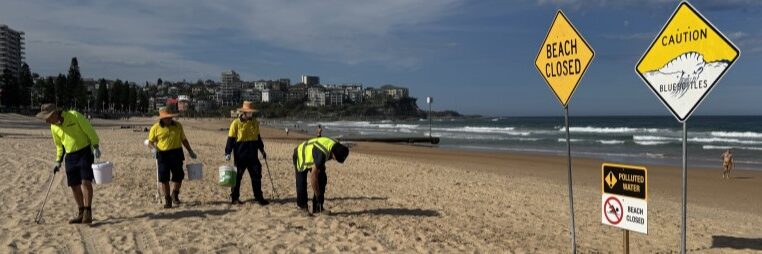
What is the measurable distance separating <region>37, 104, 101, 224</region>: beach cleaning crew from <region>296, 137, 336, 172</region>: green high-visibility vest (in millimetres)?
2560

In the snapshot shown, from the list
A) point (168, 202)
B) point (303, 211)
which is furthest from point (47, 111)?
point (303, 211)

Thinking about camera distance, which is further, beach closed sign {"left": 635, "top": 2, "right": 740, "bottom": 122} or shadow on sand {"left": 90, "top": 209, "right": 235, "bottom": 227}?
shadow on sand {"left": 90, "top": 209, "right": 235, "bottom": 227}

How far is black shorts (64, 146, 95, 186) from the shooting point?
707cm

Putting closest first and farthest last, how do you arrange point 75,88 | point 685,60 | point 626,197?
point 685,60 < point 626,197 < point 75,88

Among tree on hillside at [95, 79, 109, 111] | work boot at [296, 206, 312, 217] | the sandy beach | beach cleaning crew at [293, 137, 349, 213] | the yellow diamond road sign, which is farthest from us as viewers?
tree on hillside at [95, 79, 109, 111]

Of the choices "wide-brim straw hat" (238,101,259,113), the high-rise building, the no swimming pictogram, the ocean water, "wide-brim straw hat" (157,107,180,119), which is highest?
the high-rise building

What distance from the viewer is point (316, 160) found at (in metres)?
7.77

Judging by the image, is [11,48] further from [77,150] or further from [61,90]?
[77,150]

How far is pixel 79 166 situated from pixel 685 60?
6781mm

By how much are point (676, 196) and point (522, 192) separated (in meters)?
4.40

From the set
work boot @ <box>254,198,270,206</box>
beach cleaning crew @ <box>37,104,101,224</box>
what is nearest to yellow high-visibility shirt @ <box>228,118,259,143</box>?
work boot @ <box>254,198,270,206</box>

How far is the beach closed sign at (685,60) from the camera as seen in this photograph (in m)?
4.38

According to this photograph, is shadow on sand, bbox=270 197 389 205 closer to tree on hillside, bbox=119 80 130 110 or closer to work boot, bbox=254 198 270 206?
work boot, bbox=254 198 270 206

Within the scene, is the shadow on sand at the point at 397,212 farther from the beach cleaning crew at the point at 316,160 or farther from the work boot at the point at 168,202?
the work boot at the point at 168,202
